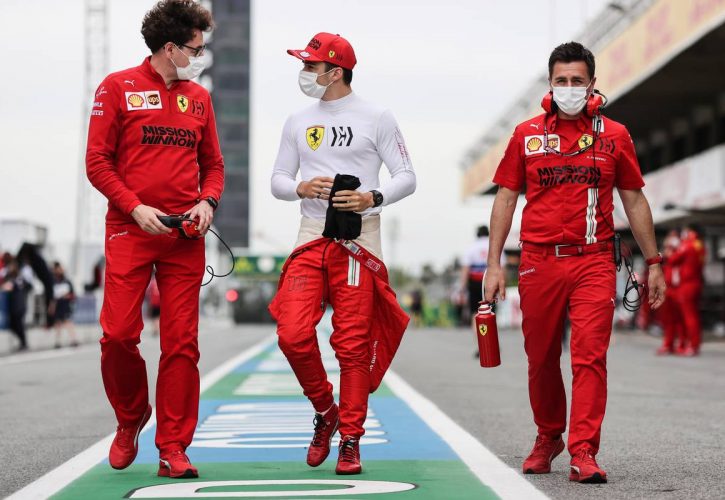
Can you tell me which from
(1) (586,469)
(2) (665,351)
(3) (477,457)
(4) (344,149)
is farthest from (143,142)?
(2) (665,351)

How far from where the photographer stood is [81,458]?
262 inches

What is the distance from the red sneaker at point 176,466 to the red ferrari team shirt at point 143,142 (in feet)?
3.54

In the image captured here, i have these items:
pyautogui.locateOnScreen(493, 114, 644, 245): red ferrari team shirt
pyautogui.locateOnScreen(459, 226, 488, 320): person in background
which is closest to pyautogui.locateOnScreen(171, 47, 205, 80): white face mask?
pyautogui.locateOnScreen(493, 114, 644, 245): red ferrari team shirt

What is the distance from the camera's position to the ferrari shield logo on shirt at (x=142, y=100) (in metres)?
5.86

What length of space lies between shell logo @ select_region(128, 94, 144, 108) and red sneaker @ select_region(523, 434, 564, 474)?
2.42 m

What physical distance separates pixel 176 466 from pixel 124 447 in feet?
1.24

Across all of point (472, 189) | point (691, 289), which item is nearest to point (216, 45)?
point (472, 189)

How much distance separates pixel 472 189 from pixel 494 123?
6.53m

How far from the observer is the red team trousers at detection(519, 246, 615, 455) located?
225 inches

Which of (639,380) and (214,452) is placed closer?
(214,452)

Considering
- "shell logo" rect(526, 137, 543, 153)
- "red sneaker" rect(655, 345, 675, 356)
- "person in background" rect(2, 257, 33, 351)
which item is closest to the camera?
"shell logo" rect(526, 137, 543, 153)

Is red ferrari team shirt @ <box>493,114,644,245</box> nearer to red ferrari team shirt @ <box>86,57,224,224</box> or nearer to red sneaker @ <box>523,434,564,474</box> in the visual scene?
red sneaker @ <box>523,434,564,474</box>

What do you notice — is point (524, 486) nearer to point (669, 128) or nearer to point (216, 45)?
point (669, 128)

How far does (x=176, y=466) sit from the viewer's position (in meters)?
5.66
